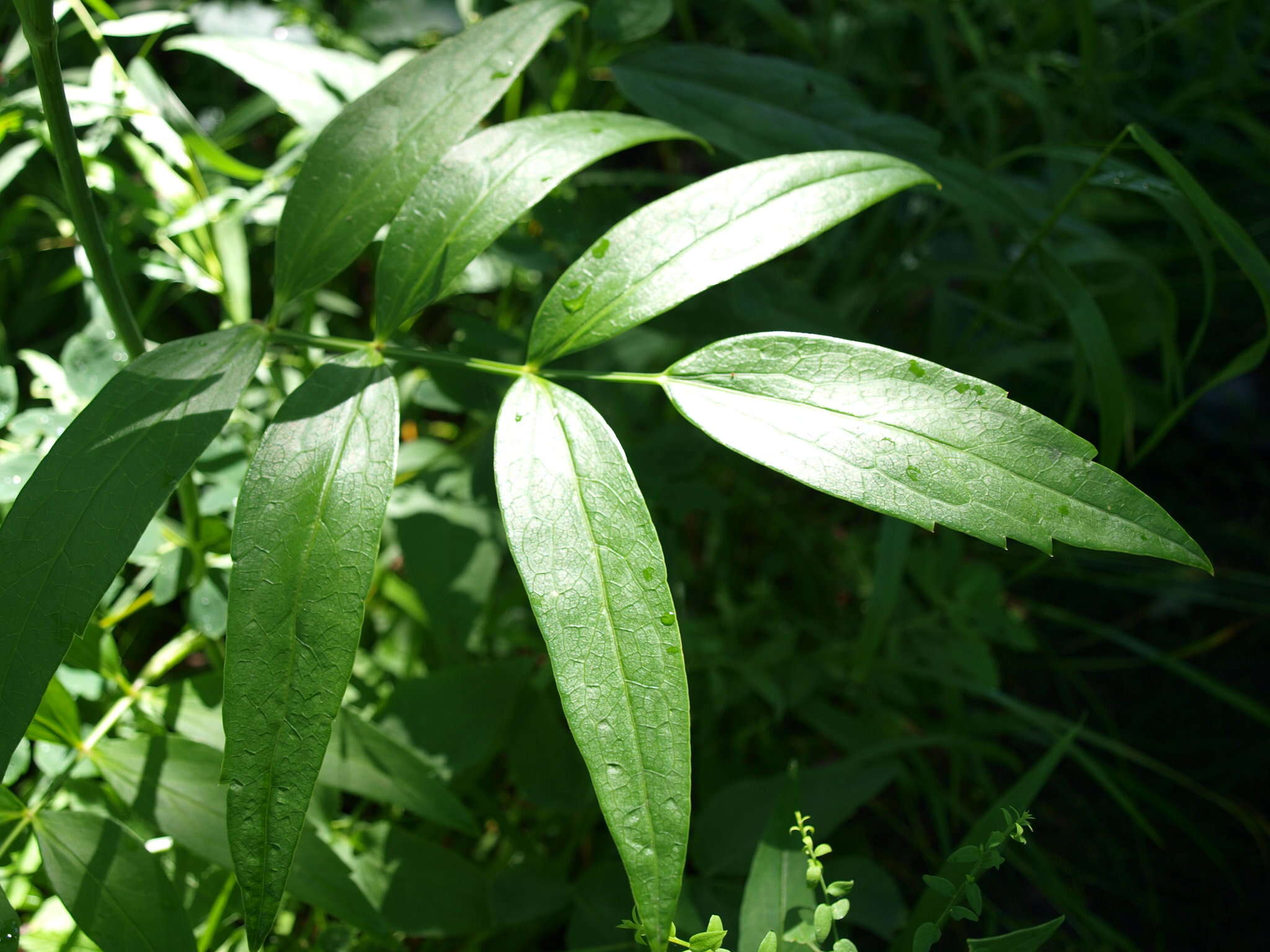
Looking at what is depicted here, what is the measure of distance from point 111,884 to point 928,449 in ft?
2.23

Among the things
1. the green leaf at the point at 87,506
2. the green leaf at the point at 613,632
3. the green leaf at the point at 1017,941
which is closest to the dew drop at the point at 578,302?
the green leaf at the point at 613,632

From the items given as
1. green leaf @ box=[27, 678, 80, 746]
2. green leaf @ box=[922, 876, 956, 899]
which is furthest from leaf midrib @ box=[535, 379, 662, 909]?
green leaf @ box=[27, 678, 80, 746]

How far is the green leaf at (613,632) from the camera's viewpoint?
0.51 metres

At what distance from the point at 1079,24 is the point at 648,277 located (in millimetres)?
870

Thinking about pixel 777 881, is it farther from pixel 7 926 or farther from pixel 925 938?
pixel 7 926

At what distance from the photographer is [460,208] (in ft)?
2.28

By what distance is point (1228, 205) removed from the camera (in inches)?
67.1

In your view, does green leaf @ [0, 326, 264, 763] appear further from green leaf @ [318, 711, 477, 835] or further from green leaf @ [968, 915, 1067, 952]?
green leaf @ [968, 915, 1067, 952]

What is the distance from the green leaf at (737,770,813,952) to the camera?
0.72 meters

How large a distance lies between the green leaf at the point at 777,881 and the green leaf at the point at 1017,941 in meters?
0.16

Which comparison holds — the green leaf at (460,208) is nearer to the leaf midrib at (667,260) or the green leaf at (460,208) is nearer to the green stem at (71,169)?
the leaf midrib at (667,260)

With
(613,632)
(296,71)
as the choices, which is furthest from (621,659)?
(296,71)

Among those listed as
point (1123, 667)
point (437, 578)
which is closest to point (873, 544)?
point (1123, 667)

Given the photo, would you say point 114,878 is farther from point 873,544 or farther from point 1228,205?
point 1228,205
